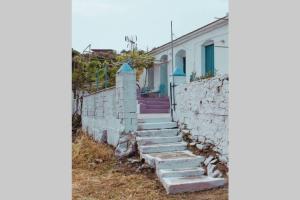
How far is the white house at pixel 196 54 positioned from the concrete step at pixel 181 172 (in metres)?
2.53

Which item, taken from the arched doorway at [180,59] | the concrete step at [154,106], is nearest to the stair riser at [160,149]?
the concrete step at [154,106]

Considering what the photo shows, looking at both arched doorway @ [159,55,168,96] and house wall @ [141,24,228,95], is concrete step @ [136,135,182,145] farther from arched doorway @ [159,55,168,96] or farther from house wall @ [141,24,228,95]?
arched doorway @ [159,55,168,96]

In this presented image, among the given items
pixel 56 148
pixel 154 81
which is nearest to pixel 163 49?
pixel 154 81

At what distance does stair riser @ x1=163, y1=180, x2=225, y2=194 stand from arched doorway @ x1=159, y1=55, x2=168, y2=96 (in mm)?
8180

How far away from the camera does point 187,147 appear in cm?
599

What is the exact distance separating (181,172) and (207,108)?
3.90ft

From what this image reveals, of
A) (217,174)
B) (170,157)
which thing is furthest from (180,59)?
(217,174)

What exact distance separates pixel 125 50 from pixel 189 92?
308 inches

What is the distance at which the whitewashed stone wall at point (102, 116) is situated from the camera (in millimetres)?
7387

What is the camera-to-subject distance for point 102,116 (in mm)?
8633

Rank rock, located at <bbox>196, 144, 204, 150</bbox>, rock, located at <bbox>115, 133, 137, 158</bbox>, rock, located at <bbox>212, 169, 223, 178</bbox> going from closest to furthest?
rock, located at <bbox>212, 169, 223, 178</bbox> → rock, located at <bbox>196, 144, 204, 150</bbox> → rock, located at <bbox>115, 133, 137, 158</bbox>

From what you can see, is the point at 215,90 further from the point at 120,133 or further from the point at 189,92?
the point at 120,133

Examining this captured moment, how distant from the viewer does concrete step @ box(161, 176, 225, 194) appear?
173 inches

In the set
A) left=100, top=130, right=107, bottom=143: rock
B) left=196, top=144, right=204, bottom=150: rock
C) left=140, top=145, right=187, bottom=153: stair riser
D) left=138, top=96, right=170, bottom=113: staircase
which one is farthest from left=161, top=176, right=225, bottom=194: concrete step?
left=138, top=96, right=170, bottom=113: staircase
